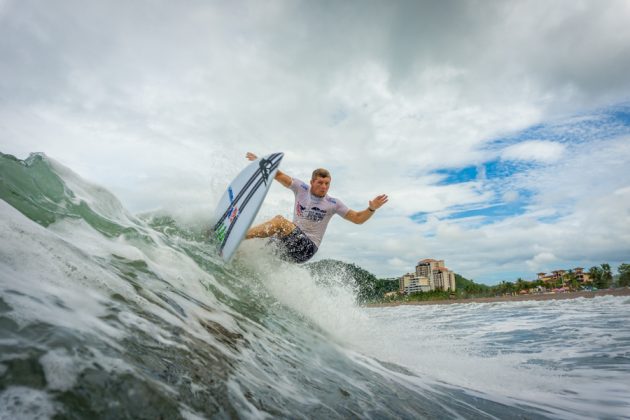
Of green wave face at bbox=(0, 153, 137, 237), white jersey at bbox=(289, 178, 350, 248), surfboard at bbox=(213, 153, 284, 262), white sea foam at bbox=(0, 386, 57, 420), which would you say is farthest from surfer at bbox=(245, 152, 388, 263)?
white sea foam at bbox=(0, 386, 57, 420)

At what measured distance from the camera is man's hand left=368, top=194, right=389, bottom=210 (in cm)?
633

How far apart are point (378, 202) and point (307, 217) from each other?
1.24 meters

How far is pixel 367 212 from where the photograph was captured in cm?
641

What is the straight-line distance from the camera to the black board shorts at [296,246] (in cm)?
633

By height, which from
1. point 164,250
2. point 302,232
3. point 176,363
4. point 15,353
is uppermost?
point 302,232

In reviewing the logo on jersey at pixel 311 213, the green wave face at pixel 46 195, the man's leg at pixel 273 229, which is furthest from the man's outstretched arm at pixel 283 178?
the green wave face at pixel 46 195

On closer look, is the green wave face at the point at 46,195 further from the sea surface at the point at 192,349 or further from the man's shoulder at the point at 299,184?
the man's shoulder at the point at 299,184

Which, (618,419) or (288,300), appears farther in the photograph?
(288,300)

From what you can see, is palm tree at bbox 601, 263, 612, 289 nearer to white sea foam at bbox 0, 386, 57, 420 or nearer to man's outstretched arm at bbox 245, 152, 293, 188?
man's outstretched arm at bbox 245, 152, 293, 188

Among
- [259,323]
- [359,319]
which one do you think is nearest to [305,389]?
[259,323]

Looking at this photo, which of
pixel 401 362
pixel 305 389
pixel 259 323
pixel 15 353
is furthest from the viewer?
pixel 401 362

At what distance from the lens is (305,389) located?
2.45 m

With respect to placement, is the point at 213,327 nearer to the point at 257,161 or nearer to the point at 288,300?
the point at 288,300

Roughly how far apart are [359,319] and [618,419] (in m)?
4.21
